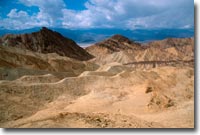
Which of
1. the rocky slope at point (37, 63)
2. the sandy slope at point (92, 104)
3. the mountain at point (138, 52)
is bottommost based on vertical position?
the sandy slope at point (92, 104)

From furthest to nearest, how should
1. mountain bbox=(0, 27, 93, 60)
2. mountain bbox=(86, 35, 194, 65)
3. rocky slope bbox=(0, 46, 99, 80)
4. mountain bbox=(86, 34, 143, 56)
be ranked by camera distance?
mountain bbox=(86, 34, 143, 56) < mountain bbox=(86, 35, 194, 65) < mountain bbox=(0, 27, 93, 60) < rocky slope bbox=(0, 46, 99, 80)

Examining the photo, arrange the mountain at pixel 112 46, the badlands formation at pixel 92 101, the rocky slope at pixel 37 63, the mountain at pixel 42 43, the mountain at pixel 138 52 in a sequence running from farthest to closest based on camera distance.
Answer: the mountain at pixel 112 46 < the mountain at pixel 138 52 < the mountain at pixel 42 43 < the rocky slope at pixel 37 63 < the badlands formation at pixel 92 101

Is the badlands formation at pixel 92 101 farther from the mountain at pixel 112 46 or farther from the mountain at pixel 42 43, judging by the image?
the mountain at pixel 112 46

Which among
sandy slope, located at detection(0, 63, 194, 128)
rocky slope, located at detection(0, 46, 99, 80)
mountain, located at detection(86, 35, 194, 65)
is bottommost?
sandy slope, located at detection(0, 63, 194, 128)

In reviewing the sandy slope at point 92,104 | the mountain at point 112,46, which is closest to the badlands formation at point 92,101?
the sandy slope at point 92,104

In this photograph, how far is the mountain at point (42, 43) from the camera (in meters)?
49.7

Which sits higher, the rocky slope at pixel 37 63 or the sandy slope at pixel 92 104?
the rocky slope at pixel 37 63

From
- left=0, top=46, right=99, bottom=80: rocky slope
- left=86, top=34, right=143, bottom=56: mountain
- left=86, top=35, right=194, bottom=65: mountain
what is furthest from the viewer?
left=86, top=34, right=143, bottom=56: mountain

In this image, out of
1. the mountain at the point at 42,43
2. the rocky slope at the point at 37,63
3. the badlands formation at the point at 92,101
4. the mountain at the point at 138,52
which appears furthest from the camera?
the mountain at the point at 138,52

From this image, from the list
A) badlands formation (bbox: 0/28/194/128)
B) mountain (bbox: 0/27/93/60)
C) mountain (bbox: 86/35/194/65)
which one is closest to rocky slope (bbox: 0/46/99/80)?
badlands formation (bbox: 0/28/194/128)

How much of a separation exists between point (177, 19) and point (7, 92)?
20.3 ft

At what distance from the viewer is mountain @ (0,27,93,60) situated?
49.7 metres

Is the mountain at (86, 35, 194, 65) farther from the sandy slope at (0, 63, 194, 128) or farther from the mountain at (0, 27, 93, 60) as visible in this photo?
the sandy slope at (0, 63, 194, 128)

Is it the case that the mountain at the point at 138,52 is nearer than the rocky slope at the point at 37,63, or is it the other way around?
the rocky slope at the point at 37,63
